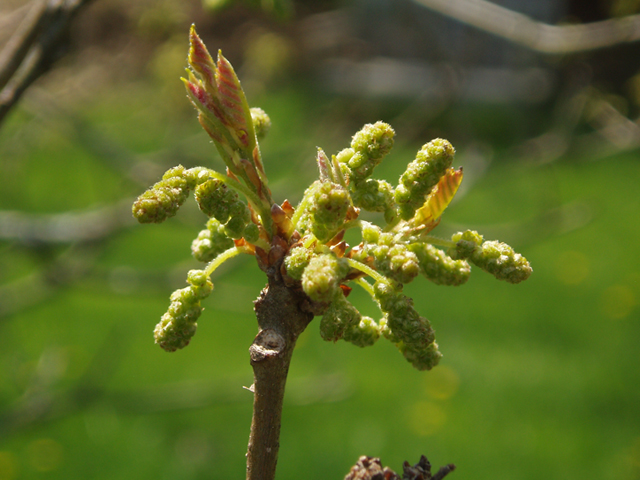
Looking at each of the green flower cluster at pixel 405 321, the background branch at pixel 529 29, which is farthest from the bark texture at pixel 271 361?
the background branch at pixel 529 29

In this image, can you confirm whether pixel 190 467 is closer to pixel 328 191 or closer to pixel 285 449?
pixel 285 449

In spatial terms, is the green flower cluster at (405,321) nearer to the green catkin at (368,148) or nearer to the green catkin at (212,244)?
the green catkin at (368,148)

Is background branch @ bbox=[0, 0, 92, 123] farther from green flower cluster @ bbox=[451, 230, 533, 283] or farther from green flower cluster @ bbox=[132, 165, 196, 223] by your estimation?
green flower cluster @ bbox=[451, 230, 533, 283]

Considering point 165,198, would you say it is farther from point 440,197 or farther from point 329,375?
point 329,375

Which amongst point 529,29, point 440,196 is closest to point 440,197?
point 440,196

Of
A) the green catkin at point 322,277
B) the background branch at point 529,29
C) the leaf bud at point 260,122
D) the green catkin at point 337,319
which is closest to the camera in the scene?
the green catkin at point 322,277
